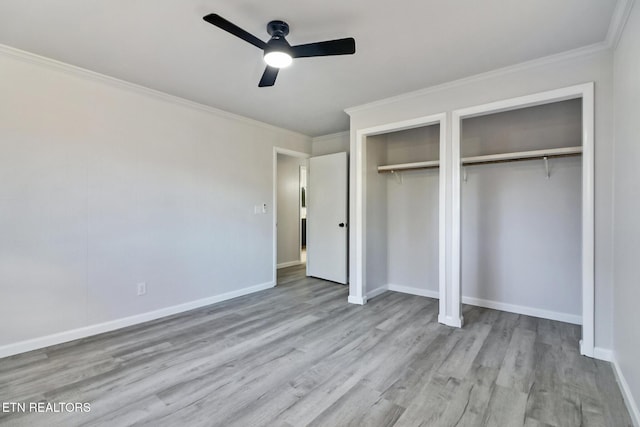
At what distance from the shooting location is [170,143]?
11.6 ft

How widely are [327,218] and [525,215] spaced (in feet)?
8.82

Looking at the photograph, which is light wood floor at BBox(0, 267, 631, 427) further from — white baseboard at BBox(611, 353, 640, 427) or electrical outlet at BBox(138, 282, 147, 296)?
electrical outlet at BBox(138, 282, 147, 296)

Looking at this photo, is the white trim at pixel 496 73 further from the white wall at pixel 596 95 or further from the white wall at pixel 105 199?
the white wall at pixel 105 199

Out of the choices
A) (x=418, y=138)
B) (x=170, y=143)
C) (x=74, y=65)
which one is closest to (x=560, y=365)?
(x=418, y=138)

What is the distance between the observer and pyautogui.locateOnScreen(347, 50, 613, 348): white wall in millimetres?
2416

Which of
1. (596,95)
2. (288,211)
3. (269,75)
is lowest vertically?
(288,211)

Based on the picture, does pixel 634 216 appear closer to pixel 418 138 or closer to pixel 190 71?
pixel 418 138

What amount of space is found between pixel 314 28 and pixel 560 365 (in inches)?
124

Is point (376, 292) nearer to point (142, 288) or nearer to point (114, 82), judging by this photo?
point (142, 288)

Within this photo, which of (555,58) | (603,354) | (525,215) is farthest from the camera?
(525,215)

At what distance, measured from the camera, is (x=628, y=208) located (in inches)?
77.7

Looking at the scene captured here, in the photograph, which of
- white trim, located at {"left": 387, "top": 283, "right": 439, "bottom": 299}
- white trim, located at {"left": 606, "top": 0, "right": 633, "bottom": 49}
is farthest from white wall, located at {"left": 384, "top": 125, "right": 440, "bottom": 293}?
white trim, located at {"left": 606, "top": 0, "right": 633, "bottom": 49}

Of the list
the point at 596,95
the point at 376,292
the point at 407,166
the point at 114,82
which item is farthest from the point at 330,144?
the point at 596,95

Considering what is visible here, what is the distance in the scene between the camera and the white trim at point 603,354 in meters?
2.40
